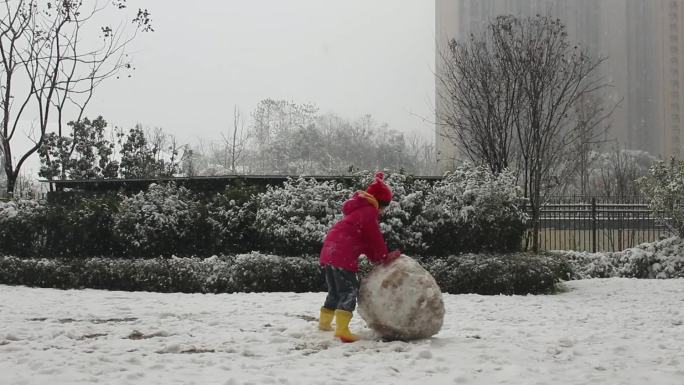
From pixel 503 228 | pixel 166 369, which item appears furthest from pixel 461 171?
pixel 166 369

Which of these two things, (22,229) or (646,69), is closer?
(22,229)

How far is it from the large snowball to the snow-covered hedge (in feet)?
22.8

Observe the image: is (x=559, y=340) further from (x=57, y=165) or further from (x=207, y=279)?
(x=57, y=165)

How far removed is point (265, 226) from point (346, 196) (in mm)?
1631

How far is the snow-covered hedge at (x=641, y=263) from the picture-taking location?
1177cm

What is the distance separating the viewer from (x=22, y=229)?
A: 1256 centimetres

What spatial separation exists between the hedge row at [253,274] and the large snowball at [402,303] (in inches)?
165

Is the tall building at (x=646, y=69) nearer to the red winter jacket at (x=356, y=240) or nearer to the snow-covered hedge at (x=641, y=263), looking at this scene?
the snow-covered hedge at (x=641, y=263)

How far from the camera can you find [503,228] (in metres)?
11.0

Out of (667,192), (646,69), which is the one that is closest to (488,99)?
(667,192)

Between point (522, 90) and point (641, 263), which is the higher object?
point (522, 90)

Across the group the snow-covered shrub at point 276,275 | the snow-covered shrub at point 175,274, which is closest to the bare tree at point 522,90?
the snow-covered shrub at point 276,275

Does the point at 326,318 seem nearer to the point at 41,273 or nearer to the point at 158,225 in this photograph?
the point at 158,225

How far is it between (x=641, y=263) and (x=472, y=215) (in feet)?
12.8
